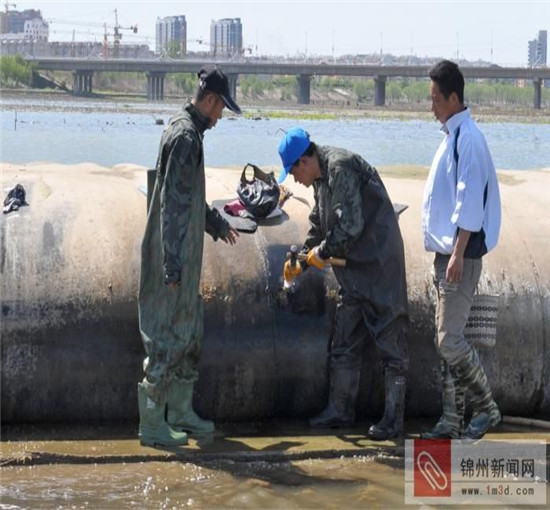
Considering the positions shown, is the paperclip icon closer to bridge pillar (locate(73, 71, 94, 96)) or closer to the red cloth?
the red cloth

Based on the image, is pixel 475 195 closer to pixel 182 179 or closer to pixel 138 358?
pixel 182 179

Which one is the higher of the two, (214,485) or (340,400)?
(340,400)

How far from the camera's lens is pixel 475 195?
254 inches

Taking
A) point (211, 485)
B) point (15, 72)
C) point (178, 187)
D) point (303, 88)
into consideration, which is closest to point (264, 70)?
point (303, 88)

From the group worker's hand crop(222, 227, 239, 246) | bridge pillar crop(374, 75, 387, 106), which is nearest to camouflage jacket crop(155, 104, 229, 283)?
worker's hand crop(222, 227, 239, 246)

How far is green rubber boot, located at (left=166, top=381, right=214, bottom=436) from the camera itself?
6.85 metres

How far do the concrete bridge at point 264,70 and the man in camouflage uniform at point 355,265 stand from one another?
3405 inches

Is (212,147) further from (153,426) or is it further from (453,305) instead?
(453,305)

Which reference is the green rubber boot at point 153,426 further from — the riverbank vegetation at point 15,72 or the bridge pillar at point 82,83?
the bridge pillar at point 82,83

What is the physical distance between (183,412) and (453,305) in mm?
1534

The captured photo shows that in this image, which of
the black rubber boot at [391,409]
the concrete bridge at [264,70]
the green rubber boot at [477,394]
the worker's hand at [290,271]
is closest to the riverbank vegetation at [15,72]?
the concrete bridge at [264,70]

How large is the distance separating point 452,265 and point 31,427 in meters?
2.46

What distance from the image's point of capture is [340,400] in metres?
7.22

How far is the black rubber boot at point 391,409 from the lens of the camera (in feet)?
23.1
